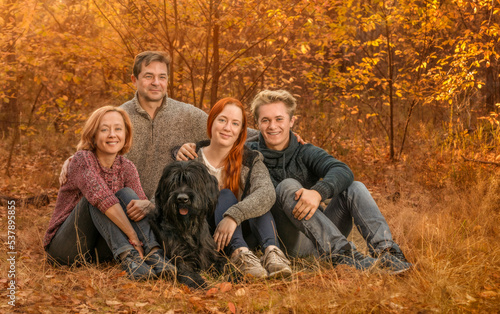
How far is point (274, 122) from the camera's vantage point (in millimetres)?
3381

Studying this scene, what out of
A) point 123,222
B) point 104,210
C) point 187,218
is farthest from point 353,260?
point 104,210

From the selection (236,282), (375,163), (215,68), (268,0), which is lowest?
(236,282)

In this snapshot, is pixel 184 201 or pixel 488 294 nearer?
pixel 488 294

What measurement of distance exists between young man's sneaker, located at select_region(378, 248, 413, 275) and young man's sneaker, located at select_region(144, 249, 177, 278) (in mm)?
1288

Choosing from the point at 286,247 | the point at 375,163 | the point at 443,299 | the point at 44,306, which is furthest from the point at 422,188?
the point at 44,306

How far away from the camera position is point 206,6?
537 centimetres

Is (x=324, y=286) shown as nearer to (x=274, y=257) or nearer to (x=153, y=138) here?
(x=274, y=257)

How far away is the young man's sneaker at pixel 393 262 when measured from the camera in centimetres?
274

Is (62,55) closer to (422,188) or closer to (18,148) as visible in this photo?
(18,148)

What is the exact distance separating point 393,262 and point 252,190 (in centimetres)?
103

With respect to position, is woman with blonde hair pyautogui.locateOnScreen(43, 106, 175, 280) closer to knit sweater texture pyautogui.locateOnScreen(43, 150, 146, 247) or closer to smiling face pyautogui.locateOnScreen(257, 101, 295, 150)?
knit sweater texture pyautogui.locateOnScreen(43, 150, 146, 247)

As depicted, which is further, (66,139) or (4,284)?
(66,139)

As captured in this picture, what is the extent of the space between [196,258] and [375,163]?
4402 millimetres

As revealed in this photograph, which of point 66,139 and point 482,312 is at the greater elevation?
point 66,139
